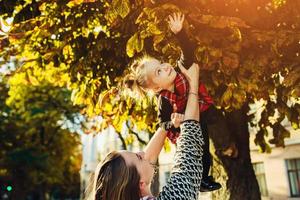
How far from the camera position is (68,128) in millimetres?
26156

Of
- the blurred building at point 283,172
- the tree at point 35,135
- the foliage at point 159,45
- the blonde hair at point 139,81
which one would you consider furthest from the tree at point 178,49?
the tree at point 35,135

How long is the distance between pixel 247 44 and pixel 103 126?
4020 mm

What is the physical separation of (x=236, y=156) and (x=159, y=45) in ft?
11.3

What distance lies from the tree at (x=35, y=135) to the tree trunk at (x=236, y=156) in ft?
55.4

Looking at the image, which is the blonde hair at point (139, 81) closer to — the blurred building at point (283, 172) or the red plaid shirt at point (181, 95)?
the red plaid shirt at point (181, 95)

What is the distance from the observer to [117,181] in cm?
248

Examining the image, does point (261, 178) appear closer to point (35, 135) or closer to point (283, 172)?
point (283, 172)

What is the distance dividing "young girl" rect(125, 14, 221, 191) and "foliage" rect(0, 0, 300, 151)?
2.78ft

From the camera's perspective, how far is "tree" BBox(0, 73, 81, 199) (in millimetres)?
23344

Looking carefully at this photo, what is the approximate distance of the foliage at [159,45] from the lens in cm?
402

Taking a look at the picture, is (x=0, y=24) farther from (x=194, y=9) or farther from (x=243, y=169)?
(x=243, y=169)

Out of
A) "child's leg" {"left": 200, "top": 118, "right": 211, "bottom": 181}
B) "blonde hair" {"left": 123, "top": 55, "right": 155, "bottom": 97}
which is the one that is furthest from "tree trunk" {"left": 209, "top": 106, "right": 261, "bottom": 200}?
"blonde hair" {"left": 123, "top": 55, "right": 155, "bottom": 97}

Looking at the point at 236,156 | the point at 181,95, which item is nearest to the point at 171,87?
the point at 181,95

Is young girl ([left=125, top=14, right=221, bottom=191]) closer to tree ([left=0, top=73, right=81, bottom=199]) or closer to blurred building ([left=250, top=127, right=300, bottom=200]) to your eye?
blurred building ([left=250, top=127, right=300, bottom=200])
